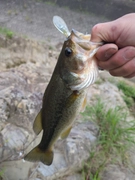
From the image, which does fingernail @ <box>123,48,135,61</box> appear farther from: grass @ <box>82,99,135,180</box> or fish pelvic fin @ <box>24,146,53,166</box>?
grass @ <box>82,99,135,180</box>

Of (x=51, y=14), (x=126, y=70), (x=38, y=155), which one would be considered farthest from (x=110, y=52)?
(x=51, y=14)

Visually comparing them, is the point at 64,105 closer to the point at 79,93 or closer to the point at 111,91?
the point at 79,93

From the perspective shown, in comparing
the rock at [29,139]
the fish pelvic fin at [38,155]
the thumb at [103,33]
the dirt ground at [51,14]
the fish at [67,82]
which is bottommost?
the dirt ground at [51,14]

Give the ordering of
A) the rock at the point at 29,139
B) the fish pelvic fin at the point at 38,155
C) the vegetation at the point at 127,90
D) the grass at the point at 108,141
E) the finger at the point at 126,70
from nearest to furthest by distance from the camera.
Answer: the finger at the point at 126,70 → the fish pelvic fin at the point at 38,155 → the rock at the point at 29,139 → the grass at the point at 108,141 → the vegetation at the point at 127,90

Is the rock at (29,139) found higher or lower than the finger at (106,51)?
lower

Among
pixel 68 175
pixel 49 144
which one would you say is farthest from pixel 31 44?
pixel 49 144

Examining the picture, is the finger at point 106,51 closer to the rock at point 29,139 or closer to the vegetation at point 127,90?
the rock at point 29,139

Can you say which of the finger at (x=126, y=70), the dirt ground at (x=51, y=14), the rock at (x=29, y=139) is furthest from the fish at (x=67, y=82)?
the dirt ground at (x=51, y=14)
